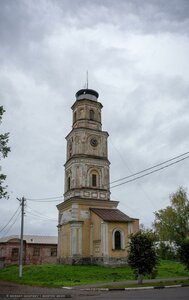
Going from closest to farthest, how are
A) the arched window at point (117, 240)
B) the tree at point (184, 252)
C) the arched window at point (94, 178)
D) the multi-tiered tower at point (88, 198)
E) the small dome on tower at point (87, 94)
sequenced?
the tree at point (184, 252) < the arched window at point (117, 240) < the multi-tiered tower at point (88, 198) < the arched window at point (94, 178) < the small dome on tower at point (87, 94)

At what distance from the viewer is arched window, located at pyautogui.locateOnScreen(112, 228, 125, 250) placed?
34.7 metres

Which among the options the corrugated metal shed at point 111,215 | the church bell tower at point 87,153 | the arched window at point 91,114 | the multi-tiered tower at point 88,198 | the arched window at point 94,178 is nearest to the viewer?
the corrugated metal shed at point 111,215

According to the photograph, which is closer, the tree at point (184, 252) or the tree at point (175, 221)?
the tree at point (184, 252)

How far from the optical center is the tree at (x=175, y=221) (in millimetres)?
41656

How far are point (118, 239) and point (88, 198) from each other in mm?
5885

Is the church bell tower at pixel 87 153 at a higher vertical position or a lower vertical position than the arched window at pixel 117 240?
higher

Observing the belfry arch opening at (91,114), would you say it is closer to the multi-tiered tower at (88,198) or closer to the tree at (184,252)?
the multi-tiered tower at (88,198)

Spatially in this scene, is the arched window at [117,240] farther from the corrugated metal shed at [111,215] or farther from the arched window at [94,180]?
the arched window at [94,180]

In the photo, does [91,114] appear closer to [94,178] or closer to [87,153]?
[87,153]

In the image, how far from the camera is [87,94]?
4319 centimetres

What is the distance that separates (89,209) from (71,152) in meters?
8.26

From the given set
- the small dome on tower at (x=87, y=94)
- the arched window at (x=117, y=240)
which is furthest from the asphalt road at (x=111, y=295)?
the small dome on tower at (x=87, y=94)

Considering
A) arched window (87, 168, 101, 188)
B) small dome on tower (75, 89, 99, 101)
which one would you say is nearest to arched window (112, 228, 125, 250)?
arched window (87, 168, 101, 188)

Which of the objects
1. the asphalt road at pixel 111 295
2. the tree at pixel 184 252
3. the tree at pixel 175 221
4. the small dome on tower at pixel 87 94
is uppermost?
the small dome on tower at pixel 87 94
